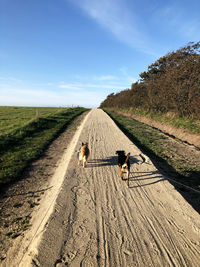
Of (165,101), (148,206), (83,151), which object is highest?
(165,101)

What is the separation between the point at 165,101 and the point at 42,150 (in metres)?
16.5

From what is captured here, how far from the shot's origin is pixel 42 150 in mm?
8781

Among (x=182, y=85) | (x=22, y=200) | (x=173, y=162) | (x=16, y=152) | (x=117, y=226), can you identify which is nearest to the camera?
(x=117, y=226)

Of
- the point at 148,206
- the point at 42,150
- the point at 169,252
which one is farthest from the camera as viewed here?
the point at 42,150

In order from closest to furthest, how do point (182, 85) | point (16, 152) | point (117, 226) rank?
point (117, 226)
point (16, 152)
point (182, 85)

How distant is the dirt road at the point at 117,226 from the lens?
2657mm

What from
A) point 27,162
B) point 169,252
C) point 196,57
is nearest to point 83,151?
point 27,162

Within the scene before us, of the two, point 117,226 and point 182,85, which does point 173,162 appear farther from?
point 182,85

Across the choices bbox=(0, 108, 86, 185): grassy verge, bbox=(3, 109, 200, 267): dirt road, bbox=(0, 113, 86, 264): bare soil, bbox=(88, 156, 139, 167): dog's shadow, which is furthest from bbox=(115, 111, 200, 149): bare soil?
bbox=(0, 108, 86, 185): grassy verge

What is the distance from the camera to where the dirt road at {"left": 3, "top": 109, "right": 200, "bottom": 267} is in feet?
8.72

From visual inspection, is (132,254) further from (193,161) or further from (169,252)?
(193,161)

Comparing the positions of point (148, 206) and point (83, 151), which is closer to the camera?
point (148, 206)

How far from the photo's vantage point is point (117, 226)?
11.0 feet

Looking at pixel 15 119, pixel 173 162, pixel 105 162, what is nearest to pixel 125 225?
pixel 105 162
